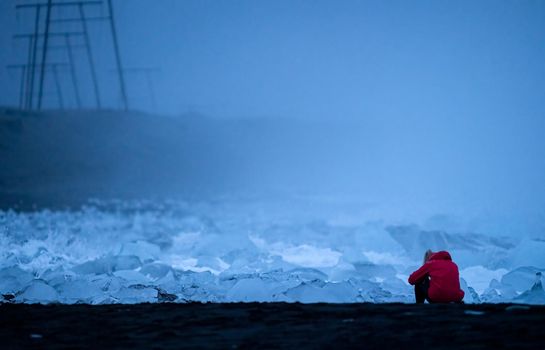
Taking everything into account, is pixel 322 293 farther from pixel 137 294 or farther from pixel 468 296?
pixel 137 294

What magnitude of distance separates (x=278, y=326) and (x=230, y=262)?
575cm

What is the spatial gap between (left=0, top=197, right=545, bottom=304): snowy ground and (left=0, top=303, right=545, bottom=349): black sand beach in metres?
1.60

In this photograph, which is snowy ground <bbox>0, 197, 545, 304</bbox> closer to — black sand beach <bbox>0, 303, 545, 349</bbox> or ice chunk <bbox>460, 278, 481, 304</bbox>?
ice chunk <bbox>460, 278, 481, 304</bbox>

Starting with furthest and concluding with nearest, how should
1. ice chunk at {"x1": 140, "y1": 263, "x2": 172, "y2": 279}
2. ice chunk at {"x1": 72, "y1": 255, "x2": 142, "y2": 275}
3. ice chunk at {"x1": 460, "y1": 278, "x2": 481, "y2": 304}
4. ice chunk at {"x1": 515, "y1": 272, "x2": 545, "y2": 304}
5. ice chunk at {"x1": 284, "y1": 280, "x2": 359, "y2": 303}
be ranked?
ice chunk at {"x1": 72, "y1": 255, "x2": 142, "y2": 275}, ice chunk at {"x1": 140, "y1": 263, "x2": 172, "y2": 279}, ice chunk at {"x1": 460, "y1": 278, "x2": 481, "y2": 304}, ice chunk at {"x1": 515, "y1": 272, "x2": 545, "y2": 304}, ice chunk at {"x1": 284, "y1": 280, "x2": 359, "y2": 303}

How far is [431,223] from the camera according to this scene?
14.5 metres

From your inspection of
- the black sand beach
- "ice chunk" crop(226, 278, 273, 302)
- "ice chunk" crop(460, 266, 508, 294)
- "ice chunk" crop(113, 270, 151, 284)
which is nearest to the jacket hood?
the black sand beach

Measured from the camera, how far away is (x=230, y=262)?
8641 millimetres

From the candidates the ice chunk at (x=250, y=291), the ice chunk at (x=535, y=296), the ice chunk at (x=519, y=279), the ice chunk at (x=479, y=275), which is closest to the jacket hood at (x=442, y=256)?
the ice chunk at (x=535, y=296)

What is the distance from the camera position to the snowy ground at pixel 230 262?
5.49 metres

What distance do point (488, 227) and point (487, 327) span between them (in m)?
11.0

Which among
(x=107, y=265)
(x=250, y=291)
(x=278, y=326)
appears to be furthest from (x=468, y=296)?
(x=107, y=265)

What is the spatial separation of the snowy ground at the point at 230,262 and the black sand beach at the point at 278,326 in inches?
63.1

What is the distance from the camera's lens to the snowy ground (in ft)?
18.0

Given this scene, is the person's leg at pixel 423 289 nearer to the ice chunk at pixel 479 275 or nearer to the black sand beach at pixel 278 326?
the black sand beach at pixel 278 326
